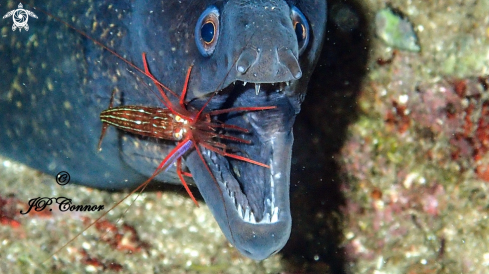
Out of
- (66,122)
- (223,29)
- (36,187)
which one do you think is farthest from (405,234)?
(36,187)

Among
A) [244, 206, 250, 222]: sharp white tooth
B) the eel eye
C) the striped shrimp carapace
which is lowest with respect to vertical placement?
[244, 206, 250, 222]: sharp white tooth

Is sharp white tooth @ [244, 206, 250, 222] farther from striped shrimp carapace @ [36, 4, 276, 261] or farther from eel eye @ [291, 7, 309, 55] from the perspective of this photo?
eel eye @ [291, 7, 309, 55]

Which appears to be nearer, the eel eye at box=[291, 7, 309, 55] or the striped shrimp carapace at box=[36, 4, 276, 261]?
the eel eye at box=[291, 7, 309, 55]

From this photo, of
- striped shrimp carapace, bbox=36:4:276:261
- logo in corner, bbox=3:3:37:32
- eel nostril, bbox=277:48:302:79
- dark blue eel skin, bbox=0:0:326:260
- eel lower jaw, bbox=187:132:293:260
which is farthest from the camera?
logo in corner, bbox=3:3:37:32

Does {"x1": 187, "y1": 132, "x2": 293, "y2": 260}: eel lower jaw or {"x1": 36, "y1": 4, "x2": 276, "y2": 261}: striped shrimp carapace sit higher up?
{"x1": 36, "y1": 4, "x2": 276, "y2": 261}: striped shrimp carapace

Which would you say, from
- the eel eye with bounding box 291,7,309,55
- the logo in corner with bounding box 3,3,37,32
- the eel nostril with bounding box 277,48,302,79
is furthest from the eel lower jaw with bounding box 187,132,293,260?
the logo in corner with bounding box 3,3,37,32

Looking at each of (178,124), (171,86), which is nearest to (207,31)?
(171,86)

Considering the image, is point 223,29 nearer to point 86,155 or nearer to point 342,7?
point 86,155
